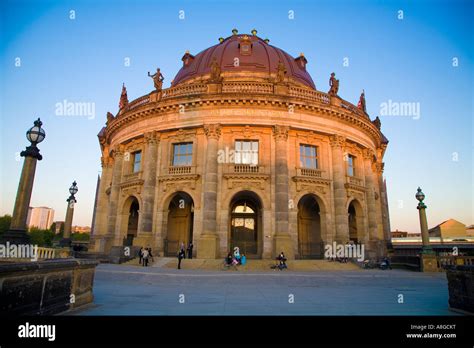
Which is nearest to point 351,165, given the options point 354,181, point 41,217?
point 354,181

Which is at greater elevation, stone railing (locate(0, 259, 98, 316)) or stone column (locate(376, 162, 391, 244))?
stone column (locate(376, 162, 391, 244))

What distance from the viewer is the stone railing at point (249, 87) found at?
78.9ft

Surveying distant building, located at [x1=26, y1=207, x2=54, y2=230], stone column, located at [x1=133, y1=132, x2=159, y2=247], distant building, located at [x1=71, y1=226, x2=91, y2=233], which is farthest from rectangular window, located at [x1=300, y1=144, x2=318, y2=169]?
distant building, located at [x1=71, y1=226, x2=91, y2=233]

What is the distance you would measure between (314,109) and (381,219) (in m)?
15.6

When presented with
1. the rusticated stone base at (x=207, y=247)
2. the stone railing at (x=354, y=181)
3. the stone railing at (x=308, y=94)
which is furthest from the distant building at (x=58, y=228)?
the stone railing at (x=354, y=181)

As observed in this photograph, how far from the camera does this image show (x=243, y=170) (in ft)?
75.5

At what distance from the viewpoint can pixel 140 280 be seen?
13.5 metres

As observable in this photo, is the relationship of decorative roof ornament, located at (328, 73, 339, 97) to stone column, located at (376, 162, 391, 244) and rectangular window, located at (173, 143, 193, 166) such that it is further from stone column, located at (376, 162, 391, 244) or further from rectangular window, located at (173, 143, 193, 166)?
rectangular window, located at (173, 143, 193, 166)

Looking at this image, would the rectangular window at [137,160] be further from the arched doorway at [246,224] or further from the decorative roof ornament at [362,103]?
the decorative roof ornament at [362,103]

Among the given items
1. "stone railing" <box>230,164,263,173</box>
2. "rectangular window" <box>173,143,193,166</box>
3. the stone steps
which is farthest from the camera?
"rectangular window" <box>173,143,193,166</box>

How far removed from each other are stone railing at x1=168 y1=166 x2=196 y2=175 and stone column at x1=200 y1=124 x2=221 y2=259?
151 centimetres

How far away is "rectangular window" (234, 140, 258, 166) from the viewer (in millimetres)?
23625

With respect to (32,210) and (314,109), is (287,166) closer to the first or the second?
(314,109)
